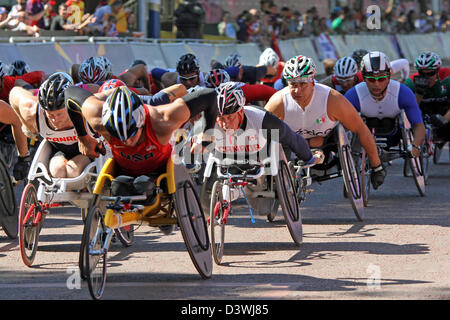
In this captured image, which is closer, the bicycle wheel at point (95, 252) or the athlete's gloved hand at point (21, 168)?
the bicycle wheel at point (95, 252)

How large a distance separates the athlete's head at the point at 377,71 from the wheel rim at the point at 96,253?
6192 mm

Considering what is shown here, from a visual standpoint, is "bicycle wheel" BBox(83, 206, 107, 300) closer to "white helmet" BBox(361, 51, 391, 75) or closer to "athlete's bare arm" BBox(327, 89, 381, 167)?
"athlete's bare arm" BBox(327, 89, 381, 167)

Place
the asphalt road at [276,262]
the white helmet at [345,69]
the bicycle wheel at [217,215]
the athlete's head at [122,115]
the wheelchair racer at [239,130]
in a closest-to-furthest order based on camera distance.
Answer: the athlete's head at [122,115] → the asphalt road at [276,262] → the bicycle wheel at [217,215] → the wheelchair racer at [239,130] → the white helmet at [345,69]

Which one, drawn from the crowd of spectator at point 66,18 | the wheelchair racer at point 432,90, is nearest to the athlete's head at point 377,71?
the wheelchair racer at point 432,90

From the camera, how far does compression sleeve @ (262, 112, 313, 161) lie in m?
9.67

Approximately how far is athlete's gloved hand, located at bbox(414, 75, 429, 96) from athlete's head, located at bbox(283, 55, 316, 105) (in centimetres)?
466

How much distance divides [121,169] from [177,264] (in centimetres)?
121

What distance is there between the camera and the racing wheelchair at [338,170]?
11.1 m

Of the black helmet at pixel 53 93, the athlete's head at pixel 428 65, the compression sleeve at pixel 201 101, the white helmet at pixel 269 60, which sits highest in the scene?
the compression sleeve at pixel 201 101

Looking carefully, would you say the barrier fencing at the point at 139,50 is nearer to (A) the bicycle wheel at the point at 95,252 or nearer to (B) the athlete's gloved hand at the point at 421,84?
(B) the athlete's gloved hand at the point at 421,84

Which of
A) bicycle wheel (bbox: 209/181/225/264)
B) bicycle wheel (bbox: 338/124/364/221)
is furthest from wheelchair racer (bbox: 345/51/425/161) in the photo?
bicycle wheel (bbox: 209/181/225/264)

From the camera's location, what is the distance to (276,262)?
902cm

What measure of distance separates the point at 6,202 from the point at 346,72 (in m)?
5.73

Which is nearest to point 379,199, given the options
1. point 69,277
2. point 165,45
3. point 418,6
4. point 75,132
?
point 75,132
